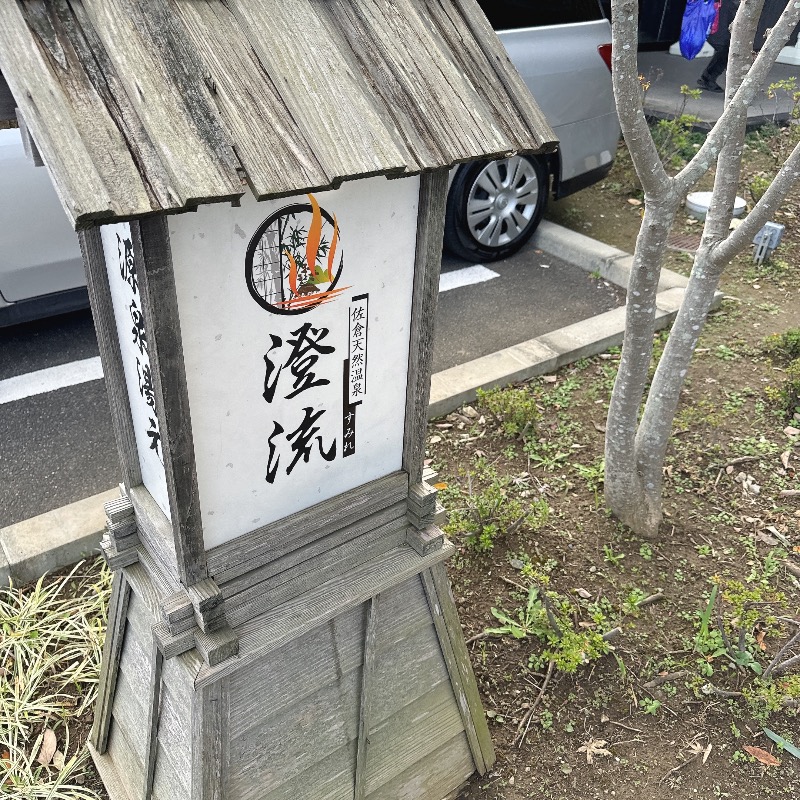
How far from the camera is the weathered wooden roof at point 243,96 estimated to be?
1026 mm

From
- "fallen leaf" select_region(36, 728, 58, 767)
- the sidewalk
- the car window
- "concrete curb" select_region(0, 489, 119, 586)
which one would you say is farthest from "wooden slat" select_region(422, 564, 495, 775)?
the sidewalk

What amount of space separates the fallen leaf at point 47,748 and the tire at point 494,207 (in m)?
3.93

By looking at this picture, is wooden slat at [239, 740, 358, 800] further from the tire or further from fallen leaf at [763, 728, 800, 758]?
the tire

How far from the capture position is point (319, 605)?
1.75 meters

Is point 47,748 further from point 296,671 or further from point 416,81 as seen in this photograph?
point 416,81

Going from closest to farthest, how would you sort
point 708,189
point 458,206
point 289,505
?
1. point 289,505
2. point 458,206
3. point 708,189

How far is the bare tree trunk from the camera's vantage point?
7.30 feet

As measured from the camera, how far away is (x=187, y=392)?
134cm

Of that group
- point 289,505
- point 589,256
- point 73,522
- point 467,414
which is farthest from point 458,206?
point 289,505

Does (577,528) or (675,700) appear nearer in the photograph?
(675,700)

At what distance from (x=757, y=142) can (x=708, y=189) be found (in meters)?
1.39

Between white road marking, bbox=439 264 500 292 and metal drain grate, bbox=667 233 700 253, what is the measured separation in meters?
1.49

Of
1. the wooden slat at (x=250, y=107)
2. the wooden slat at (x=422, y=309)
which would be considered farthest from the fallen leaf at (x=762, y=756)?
the wooden slat at (x=250, y=107)

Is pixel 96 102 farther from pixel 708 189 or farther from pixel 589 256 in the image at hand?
pixel 708 189
